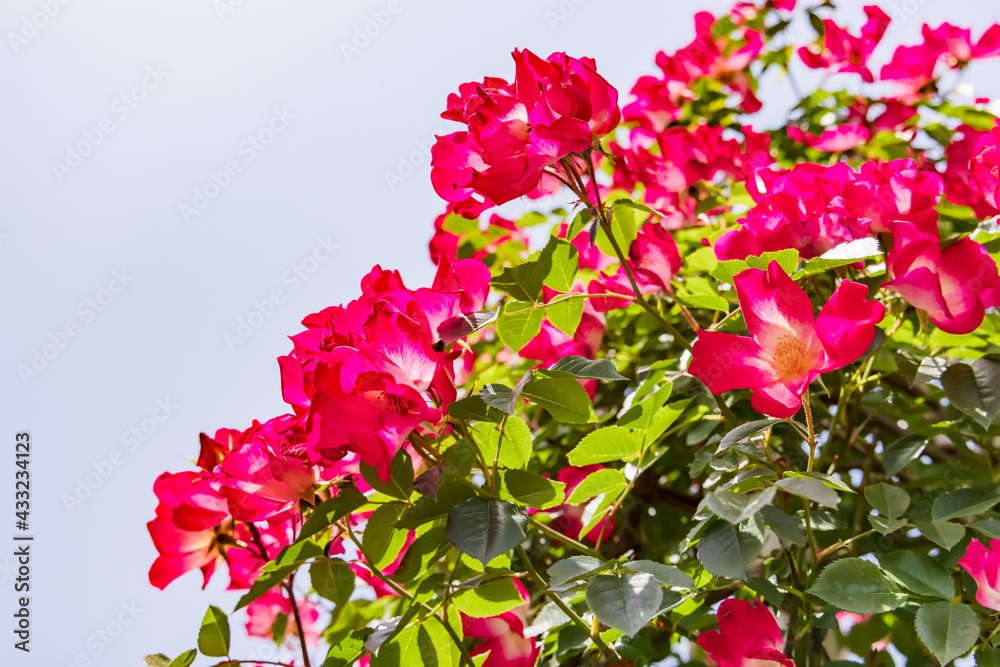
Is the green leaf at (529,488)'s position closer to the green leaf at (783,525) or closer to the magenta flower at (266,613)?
the green leaf at (783,525)

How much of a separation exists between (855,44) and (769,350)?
1.17 m

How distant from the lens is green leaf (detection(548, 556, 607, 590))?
59cm

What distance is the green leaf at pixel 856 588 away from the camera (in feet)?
2.11

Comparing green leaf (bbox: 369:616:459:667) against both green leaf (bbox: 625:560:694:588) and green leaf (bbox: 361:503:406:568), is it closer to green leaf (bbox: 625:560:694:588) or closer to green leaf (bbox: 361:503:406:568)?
green leaf (bbox: 361:503:406:568)

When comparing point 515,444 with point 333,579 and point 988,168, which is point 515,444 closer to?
point 333,579

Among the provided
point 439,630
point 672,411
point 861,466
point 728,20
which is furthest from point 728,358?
point 728,20

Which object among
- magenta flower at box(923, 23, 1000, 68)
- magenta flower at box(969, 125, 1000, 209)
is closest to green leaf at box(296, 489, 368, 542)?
magenta flower at box(969, 125, 1000, 209)

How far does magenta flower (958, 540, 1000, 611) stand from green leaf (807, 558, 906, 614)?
0.08 m

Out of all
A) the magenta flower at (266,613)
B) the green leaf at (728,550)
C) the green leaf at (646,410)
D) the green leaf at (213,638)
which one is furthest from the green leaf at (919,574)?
the magenta flower at (266,613)

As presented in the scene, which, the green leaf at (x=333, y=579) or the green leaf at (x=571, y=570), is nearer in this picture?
the green leaf at (x=571, y=570)

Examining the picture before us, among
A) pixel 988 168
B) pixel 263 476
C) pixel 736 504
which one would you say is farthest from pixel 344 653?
pixel 988 168

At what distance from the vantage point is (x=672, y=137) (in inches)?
50.4

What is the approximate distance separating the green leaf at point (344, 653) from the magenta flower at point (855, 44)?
139 centimetres

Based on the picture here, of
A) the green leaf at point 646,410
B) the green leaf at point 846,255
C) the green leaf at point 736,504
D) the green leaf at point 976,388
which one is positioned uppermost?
the green leaf at point 846,255
